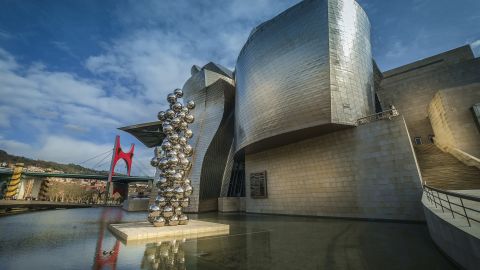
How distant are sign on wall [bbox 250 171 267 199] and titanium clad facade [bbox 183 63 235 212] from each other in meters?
6.11

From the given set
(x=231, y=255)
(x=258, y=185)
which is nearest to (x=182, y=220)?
(x=231, y=255)

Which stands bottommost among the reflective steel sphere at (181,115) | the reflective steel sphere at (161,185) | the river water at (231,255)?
the river water at (231,255)

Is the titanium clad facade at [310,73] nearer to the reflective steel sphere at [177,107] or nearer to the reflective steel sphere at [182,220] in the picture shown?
the reflective steel sphere at [177,107]

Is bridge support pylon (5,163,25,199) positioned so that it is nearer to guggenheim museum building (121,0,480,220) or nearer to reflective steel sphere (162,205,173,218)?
guggenheim museum building (121,0,480,220)

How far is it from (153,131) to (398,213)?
31.8m

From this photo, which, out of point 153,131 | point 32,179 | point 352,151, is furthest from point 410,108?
point 32,179

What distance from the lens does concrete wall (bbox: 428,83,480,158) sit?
14.6 m

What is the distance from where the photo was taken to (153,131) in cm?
3366

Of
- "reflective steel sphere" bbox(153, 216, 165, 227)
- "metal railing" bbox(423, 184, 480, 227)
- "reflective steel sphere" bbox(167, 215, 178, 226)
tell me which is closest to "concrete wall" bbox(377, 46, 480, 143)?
→ "metal railing" bbox(423, 184, 480, 227)

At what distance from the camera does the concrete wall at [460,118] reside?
47.8 ft

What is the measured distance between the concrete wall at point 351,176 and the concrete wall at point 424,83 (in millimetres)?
11766

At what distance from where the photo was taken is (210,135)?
2483 cm

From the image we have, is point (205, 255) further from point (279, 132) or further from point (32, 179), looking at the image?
point (32, 179)

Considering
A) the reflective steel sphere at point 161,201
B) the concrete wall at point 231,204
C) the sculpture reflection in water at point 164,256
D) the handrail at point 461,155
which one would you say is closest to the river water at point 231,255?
the sculpture reflection in water at point 164,256
